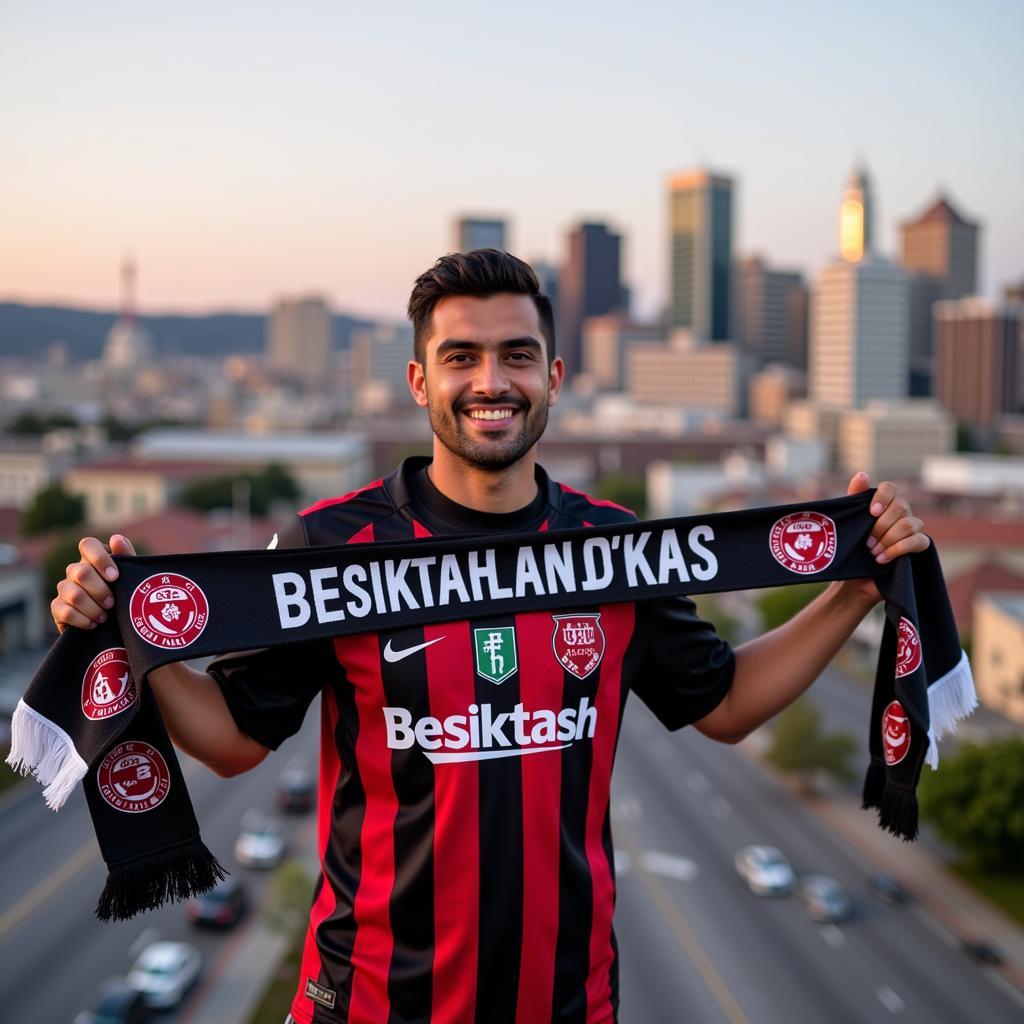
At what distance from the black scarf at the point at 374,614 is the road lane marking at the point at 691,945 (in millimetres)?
11777

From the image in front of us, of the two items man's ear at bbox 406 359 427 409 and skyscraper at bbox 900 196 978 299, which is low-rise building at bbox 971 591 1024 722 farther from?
skyscraper at bbox 900 196 978 299

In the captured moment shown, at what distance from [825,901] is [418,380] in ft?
50.8

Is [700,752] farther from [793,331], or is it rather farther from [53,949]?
[793,331]

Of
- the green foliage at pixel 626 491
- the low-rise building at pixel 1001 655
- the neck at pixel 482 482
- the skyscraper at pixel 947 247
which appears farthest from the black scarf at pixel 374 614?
the skyscraper at pixel 947 247

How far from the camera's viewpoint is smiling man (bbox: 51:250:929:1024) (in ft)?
7.95

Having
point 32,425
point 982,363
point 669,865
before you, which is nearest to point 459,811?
point 669,865

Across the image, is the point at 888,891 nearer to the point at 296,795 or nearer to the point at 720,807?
the point at 720,807

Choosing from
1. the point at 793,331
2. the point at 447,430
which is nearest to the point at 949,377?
the point at 793,331

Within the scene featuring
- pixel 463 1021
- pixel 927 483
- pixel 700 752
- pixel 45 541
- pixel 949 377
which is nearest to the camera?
pixel 463 1021

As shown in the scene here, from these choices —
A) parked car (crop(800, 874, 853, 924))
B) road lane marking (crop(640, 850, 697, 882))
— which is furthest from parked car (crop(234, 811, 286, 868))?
parked car (crop(800, 874, 853, 924))

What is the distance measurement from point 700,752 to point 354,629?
2227 centimetres

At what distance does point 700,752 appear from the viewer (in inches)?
941

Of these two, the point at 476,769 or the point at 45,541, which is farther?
the point at 45,541

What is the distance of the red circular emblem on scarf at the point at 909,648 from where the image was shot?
9.44 feet
